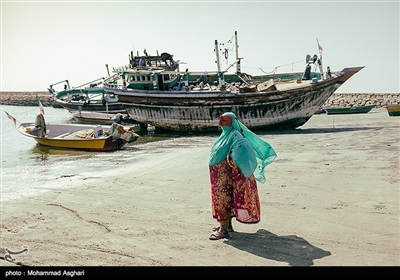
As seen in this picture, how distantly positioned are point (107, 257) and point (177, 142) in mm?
15300

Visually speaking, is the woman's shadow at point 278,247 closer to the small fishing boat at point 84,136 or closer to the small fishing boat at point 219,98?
the small fishing boat at point 84,136

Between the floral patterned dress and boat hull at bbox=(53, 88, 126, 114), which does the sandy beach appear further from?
boat hull at bbox=(53, 88, 126, 114)

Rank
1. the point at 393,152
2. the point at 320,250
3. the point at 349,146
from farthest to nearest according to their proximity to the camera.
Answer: the point at 349,146
the point at 393,152
the point at 320,250

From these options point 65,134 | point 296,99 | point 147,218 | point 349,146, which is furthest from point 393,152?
point 65,134

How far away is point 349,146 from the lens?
42.2 feet

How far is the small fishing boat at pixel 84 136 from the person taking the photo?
18.3 metres

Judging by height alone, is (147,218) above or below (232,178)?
below

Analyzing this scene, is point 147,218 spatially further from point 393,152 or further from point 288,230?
point 393,152

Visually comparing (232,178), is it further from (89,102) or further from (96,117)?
(89,102)

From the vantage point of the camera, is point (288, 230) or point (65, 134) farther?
point (65, 134)

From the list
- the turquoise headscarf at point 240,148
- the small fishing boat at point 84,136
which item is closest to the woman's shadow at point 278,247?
the turquoise headscarf at point 240,148

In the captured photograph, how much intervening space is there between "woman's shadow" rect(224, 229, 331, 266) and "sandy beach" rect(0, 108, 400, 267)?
11 millimetres

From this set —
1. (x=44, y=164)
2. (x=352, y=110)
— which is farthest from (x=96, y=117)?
(x=352, y=110)

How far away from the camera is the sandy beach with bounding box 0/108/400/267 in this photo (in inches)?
200
